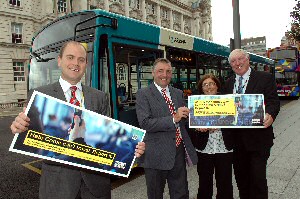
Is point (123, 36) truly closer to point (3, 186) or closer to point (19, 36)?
point (3, 186)

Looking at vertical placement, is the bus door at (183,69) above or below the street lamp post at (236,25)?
below

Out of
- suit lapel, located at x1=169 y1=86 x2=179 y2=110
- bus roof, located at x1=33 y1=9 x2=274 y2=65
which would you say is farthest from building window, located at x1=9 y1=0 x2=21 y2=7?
suit lapel, located at x1=169 y1=86 x2=179 y2=110

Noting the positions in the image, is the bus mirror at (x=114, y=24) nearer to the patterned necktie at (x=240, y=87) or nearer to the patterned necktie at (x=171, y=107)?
→ the patterned necktie at (x=171, y=107)

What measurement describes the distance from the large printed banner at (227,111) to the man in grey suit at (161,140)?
0.22 metres

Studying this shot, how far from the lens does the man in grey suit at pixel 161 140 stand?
280 cm

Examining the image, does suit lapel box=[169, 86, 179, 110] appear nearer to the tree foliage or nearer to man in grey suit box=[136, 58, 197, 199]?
man in grey suit box=[136, 58, 197, 199]

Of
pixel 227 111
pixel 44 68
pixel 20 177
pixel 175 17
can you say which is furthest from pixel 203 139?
pixel 175 17

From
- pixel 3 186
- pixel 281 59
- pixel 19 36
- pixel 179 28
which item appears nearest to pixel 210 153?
pixel 3 186

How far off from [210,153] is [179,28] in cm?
5136

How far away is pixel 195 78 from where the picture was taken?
770 centimetres

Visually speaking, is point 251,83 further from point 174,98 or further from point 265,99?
point 174,98

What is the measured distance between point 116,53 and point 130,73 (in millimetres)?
1351

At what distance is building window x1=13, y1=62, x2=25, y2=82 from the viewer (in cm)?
2662

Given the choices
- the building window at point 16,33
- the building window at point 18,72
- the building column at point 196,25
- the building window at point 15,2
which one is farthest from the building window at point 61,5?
the building column at point 196,25
